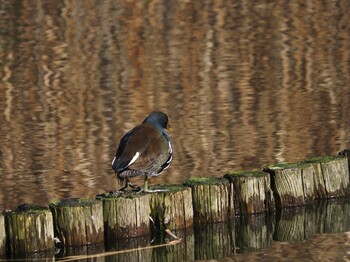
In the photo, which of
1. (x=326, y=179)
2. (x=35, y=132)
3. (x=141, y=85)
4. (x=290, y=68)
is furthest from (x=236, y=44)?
(x=326, y=179)

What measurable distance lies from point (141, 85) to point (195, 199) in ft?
27.7

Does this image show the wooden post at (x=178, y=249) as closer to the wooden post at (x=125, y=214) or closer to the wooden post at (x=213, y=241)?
the wooden post at (x=213, y=241)

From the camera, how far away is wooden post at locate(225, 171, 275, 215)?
10016mm

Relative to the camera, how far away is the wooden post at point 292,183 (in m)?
10.2

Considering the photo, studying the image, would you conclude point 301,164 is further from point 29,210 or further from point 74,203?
point 29,210

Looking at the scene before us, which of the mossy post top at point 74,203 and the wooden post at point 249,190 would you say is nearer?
the mossy post top at point 74,203

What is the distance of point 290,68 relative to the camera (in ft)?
63.9

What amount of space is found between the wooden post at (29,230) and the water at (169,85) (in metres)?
2.08

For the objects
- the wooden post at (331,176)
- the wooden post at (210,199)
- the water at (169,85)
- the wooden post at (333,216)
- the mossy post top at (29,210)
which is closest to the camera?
the mossy post top at (29,210)

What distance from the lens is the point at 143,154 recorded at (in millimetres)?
9500

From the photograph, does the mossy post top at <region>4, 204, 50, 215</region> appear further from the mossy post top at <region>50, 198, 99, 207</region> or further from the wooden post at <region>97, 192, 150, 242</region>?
the wooden post at <region>97, 192, 150, 242</region>

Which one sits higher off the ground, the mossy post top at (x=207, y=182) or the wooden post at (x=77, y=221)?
the mossy post top at (x=207, y=182)

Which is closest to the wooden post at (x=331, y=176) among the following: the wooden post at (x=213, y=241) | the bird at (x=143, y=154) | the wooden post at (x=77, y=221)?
the wooden post at (x=213, y=241)

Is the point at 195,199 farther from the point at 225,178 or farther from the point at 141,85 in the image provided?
the point at 141,85
